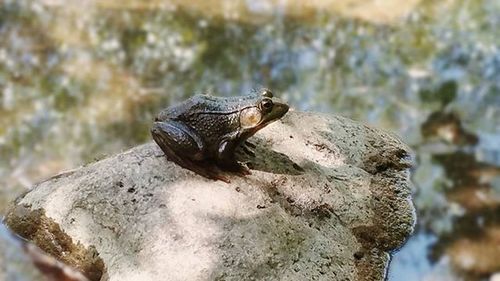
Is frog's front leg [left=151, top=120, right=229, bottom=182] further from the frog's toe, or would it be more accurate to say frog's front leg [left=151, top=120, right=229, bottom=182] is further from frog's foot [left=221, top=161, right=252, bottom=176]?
the frog's toe

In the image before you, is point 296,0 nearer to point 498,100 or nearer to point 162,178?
point 498,100

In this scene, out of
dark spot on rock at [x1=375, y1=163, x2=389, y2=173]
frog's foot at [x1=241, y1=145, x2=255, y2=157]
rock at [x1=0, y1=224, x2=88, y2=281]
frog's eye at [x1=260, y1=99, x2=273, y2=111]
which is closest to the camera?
frog's eye at [x1=260, y1=99, x2=273, y2=111]

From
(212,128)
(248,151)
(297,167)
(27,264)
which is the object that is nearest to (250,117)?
(212,128)

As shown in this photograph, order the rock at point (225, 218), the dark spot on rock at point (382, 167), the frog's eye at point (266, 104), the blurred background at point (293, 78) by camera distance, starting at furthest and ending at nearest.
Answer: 1. the blurred background at point (293, 78)
2. the dark spot on rock at point (382, 167)
3. the frog's eye at point (266, 104)
4. the rock at point (225, 218)

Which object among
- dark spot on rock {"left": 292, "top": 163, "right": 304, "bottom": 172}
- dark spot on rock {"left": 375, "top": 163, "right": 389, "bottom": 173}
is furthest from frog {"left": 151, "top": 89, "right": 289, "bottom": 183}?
dark spot on rock {"left": 375, "top": 163, "right": 389, "bottom": 173}

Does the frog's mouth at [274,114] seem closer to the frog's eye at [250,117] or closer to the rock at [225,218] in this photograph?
the frog's eye at [250,117]

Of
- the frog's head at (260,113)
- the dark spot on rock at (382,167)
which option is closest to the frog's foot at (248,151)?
the frog's head at (260,113)

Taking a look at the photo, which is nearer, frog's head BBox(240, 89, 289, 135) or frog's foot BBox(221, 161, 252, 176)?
frog's head BBox(240, 89, 289, 135)

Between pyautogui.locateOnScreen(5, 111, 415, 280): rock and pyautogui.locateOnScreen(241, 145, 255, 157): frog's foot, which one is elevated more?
pyautogui.locateOnScreen(241, 145, 255, 157): frog's foot

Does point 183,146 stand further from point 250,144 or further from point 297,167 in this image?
point 297,167
